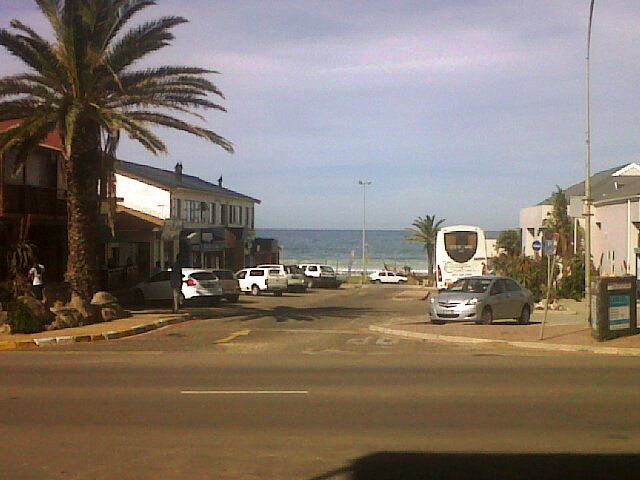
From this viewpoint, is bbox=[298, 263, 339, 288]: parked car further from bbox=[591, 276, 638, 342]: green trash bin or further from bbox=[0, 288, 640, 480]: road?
bbox=[0, 288, 640, 480]: road

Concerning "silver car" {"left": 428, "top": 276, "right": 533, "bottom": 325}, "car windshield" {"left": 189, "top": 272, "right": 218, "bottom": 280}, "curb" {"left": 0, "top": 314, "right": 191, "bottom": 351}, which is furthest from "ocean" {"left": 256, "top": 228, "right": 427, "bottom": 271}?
"curb" {"left": 0, "top": 314, "right": 191, "bottom": 351}

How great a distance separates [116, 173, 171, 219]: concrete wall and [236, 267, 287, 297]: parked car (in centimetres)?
724

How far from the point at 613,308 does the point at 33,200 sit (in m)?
20.6

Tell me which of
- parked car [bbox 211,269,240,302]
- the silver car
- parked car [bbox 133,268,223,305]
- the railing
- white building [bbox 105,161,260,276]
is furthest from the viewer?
white building [bbox 105,161,260,276]

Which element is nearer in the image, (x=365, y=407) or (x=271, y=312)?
(x=365, y=407)

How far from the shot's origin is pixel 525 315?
26.9m

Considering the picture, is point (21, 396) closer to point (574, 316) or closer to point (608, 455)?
point (608, 455)

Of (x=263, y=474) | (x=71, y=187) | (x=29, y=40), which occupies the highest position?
(x=29, y=40)

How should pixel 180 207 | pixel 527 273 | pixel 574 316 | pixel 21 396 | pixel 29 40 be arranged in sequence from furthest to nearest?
pixel 180 207 < pixel 527 273 < pixel 574 316 < pixel 29 40 < pixel 21 396

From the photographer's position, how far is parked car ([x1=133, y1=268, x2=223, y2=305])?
34344 millimetres

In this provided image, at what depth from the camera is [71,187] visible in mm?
25453

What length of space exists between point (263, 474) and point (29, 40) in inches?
790

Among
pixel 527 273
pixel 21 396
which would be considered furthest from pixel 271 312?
pixel 21 396

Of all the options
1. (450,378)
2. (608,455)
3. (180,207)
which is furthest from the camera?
(180,207)
